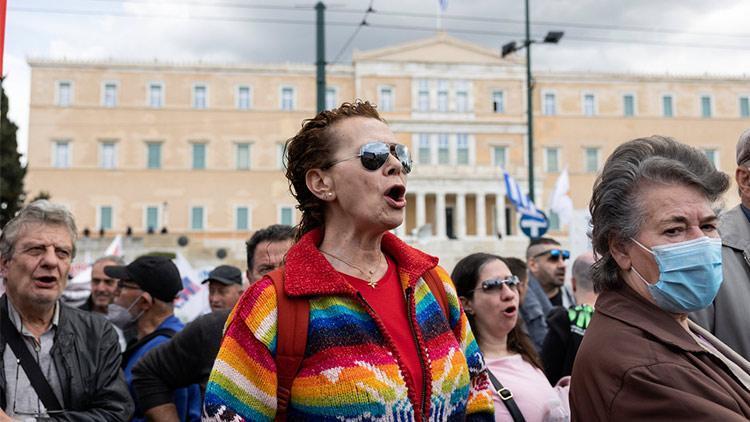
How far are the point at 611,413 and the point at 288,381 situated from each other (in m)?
0.92

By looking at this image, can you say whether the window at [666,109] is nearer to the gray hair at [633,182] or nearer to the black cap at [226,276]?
the black cap at [226,276]

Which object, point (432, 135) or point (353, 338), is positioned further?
point (432, 135)

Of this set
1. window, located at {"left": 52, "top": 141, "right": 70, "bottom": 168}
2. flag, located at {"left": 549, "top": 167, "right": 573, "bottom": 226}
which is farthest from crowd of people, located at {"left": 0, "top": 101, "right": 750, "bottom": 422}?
window, located at {"left": 52, "top": 141, "right": 70, "bottom": 168}

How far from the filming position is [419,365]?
2.10 meters

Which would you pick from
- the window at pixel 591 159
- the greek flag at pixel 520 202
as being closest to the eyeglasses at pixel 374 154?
the greek flag at pixel 520 202

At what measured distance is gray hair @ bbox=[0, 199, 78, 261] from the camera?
10.5 feet

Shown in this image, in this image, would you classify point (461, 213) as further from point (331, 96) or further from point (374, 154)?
point (374, 154)

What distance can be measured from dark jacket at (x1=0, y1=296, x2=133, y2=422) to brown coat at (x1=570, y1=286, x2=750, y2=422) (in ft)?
7.06

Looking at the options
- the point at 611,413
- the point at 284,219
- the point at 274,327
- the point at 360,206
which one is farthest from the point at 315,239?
the point at 284,219

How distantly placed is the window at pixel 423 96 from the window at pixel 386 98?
79.9 inches

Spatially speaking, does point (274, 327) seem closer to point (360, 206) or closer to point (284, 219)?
point (360, 206)

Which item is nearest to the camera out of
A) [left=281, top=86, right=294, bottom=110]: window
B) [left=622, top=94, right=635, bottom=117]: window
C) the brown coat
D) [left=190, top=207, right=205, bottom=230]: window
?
the brown coat

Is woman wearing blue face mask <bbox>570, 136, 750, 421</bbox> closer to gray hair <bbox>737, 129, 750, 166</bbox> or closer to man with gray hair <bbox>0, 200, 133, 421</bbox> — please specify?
gray hair <bbox>737, 129, 750, 166</bbox>

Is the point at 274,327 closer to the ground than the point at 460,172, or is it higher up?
closer to the ground
